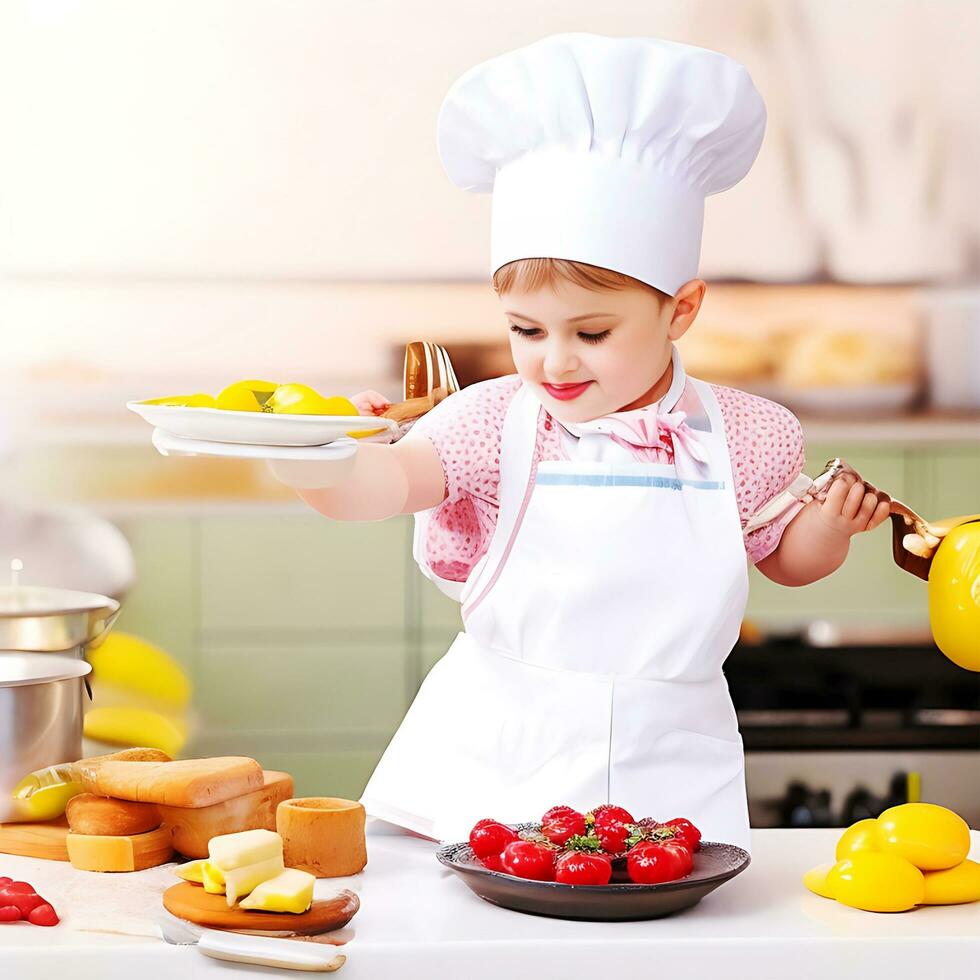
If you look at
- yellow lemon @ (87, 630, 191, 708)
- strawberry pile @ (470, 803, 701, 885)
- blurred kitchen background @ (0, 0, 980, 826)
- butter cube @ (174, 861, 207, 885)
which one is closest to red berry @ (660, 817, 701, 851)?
strawberry pile @ (470, 803, 701, 885)

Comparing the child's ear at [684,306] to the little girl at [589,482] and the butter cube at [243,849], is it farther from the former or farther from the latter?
the butter cube at [243,849]

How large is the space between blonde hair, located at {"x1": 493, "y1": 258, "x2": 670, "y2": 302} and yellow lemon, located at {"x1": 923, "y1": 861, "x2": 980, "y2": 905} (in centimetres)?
52

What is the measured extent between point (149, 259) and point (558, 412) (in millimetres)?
1664

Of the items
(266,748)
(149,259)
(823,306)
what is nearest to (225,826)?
(266,748)

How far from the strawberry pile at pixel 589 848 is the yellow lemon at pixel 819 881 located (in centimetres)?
9

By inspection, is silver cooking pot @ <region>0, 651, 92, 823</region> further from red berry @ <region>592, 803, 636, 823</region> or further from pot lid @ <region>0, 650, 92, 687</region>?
red berry @ <region>592, 803, 636, 823</region>

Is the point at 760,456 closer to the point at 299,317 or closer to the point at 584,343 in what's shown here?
the point at 584,343

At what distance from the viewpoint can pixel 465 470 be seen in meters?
1.22

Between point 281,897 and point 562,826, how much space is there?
201mm

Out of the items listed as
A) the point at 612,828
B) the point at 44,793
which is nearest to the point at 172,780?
the point at 44,793

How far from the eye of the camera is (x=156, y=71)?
2646mm

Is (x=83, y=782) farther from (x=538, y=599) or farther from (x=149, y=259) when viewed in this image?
(x=149, y=259)

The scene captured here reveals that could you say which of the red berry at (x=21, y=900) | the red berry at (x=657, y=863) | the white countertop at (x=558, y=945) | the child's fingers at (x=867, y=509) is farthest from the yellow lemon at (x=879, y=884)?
the red berry at (x=21, y=900)

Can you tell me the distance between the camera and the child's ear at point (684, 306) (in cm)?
122
